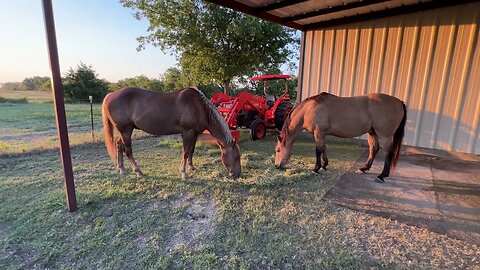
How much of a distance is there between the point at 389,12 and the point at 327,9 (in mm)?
1262

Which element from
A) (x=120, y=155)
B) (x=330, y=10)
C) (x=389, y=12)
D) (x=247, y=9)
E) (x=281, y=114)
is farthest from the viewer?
(x=281, y=114)

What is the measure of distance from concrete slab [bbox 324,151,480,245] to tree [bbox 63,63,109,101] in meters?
18.7

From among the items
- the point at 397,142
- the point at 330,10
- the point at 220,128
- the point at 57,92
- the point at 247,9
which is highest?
the point at 330,10

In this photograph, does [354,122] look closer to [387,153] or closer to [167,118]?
[387,153]

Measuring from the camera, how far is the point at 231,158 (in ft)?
11.7

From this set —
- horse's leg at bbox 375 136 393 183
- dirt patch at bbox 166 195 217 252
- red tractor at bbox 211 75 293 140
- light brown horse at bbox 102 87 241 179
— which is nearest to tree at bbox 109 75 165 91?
red tractor at bbox 211 75 293 140

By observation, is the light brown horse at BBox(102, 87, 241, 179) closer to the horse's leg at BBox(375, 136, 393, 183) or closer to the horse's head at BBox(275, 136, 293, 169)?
the horse's head at BBox(275, 136, 293, 169)

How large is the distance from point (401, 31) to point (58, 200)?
633 cm

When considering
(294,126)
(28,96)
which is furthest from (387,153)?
(28,96)

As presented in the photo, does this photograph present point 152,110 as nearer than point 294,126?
Yes

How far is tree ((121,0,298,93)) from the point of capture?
7.52 m

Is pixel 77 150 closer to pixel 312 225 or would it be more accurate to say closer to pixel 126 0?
pixel 312 225

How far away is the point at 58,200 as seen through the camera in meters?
2.83

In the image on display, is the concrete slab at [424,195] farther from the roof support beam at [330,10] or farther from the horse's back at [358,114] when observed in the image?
the roof support beam at [330,10]
